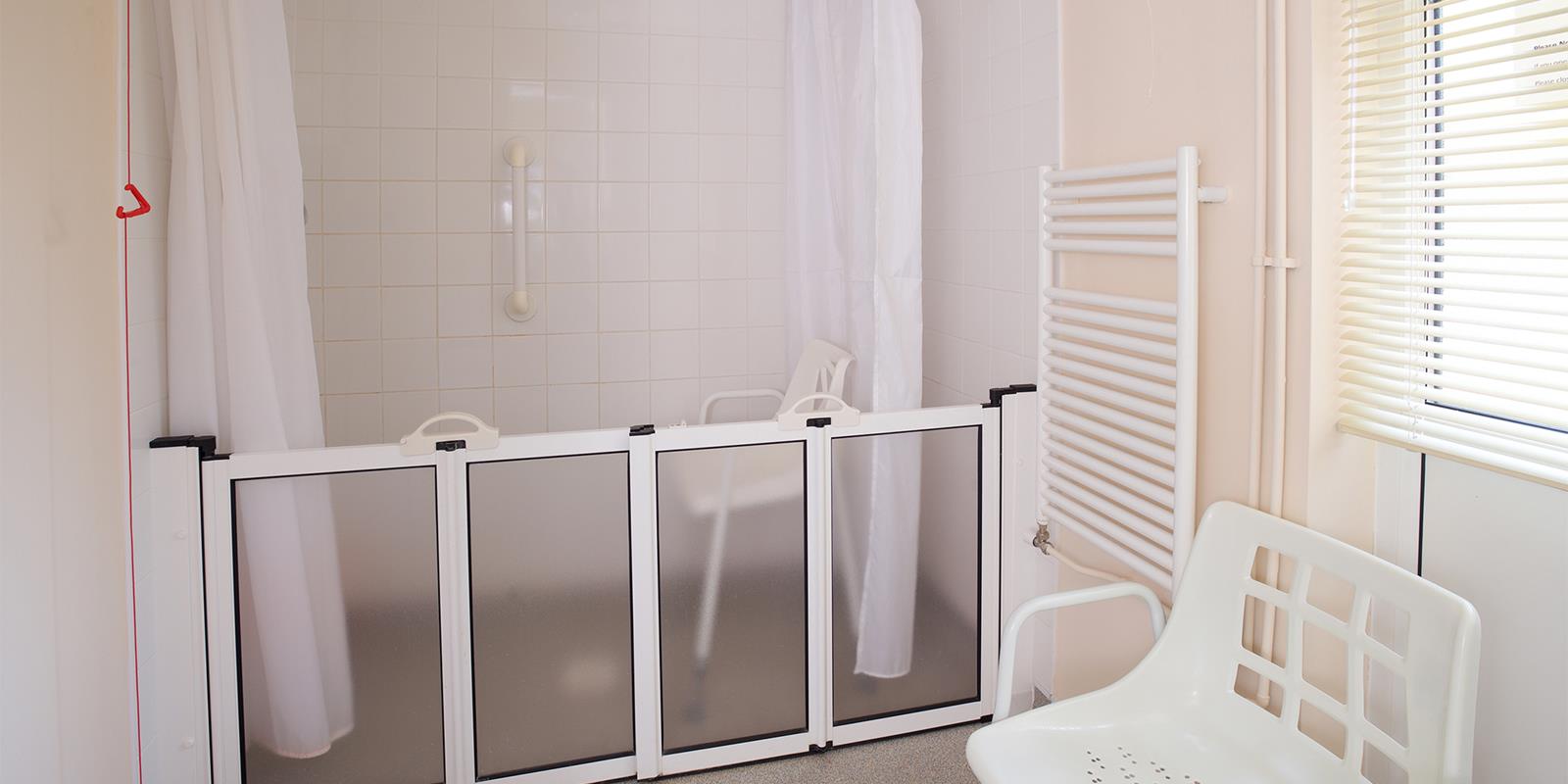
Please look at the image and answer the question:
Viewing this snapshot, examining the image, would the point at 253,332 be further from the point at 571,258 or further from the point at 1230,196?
the point at 1230,196

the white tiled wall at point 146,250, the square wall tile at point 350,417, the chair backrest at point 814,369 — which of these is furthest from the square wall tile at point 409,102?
the chair backrest at point 814,369

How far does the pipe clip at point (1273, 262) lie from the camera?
160 cm

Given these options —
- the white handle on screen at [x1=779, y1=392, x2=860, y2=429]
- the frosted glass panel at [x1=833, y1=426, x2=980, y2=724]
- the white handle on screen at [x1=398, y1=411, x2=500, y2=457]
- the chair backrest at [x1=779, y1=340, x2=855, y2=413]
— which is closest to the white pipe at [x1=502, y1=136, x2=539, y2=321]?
the chair backrest at [x1=779, y1=340, x2=855, y2=413]

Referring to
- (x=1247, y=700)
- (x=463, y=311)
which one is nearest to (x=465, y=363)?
(x=463, y=311)

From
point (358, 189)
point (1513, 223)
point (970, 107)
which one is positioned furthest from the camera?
point (358, 189)

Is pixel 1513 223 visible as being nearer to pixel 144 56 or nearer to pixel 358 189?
pixel 144 56

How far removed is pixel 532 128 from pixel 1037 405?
198 centimetres

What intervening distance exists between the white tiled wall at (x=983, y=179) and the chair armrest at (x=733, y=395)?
57 centimetres

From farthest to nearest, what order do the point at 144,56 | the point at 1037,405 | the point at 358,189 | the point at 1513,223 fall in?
the point at 358,189
the point at 1037,405
the point at 144,56
the point at 1513,223

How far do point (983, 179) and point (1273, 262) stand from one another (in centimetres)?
111

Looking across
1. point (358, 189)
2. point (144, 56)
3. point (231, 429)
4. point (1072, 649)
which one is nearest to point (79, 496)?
point (231, 429)

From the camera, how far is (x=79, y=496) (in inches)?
62.9

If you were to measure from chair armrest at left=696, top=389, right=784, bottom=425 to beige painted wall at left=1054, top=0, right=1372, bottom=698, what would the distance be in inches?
53.8

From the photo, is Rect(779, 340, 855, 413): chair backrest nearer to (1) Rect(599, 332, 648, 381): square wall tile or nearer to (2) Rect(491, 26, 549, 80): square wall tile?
(1) Rect(599, 332, 648, 381): square wall tile
